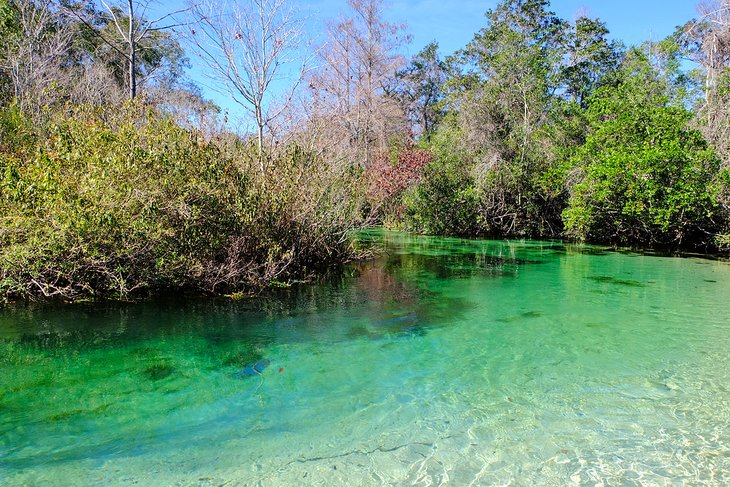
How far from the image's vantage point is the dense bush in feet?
24.1

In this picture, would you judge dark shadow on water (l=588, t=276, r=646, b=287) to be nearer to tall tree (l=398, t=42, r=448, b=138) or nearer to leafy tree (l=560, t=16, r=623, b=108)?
leafy tree (l=560, t=16, r=623, b=108)

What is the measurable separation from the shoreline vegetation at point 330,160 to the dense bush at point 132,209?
0.04m

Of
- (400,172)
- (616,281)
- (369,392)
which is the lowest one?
(369,392)

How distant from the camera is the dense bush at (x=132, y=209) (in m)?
7.33

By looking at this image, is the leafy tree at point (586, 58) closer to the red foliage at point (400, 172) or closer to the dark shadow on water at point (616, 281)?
the red foliage at point (400, 172)

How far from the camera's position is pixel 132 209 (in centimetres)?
786

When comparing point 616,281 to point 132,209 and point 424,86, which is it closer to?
point 132,209

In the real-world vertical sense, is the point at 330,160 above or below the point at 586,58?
below

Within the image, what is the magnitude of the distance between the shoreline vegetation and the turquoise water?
1.10 m

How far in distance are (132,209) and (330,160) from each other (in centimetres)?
579

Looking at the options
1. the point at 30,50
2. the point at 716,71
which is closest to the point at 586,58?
the point at 716,71

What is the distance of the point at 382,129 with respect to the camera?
97.3ft

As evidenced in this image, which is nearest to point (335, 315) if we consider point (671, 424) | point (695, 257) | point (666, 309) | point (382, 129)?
point (671, 424)

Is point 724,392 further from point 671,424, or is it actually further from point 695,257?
point 695,257
